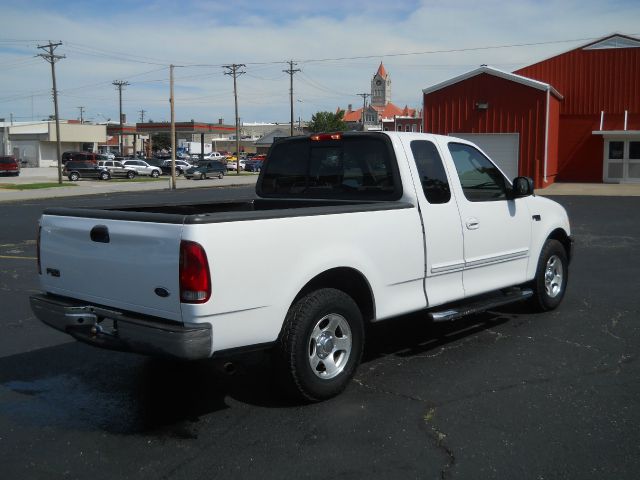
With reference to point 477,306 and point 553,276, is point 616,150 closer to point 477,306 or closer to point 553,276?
point 553,276

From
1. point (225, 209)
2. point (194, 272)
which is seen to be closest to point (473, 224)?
point (225, 209)

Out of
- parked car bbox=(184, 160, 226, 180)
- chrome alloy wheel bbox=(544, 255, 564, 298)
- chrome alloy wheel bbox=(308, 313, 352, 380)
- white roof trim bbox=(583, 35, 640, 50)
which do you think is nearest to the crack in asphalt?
chrome alloy wheel bbox=(308, 313, 352, 380)

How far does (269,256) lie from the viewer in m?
4.37

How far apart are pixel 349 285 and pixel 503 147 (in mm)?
28866

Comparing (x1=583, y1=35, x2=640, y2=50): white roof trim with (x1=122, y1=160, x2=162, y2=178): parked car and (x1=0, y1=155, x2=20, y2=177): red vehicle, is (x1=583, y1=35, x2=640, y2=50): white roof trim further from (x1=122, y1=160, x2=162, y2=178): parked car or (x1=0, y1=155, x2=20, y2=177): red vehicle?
(x1=0, y1=155, x2=20, y2=177): red vehicle

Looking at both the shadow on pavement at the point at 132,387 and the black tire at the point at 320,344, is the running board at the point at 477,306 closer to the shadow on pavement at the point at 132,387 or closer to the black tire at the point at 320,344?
the shadow on pavement at the point at 132,387

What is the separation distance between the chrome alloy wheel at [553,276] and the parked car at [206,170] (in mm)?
49347

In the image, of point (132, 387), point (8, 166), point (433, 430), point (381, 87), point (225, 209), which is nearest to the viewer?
point (433, 430)

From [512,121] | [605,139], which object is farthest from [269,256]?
[605,139]

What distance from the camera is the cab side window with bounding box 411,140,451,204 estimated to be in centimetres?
584

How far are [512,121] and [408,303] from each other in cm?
2802

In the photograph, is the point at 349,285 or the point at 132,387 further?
the point at 132,387

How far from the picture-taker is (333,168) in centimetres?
624

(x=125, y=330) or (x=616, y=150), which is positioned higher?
(x=616, y=150)
